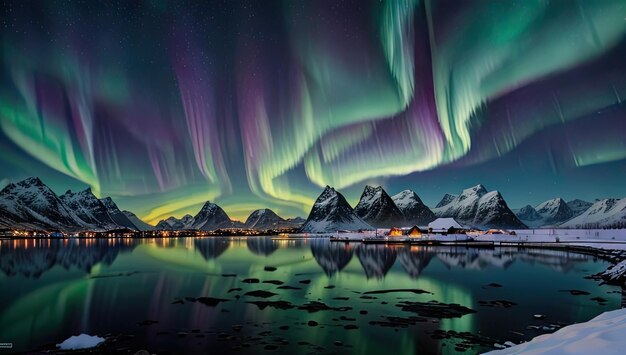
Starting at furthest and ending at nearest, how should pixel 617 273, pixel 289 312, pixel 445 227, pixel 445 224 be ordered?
1. pixel 445 224
2. pixel 445 227
3. pixel 617 273
4. pixel 289 312

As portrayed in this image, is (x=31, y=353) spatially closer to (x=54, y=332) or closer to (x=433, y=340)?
(x=54, y=332)

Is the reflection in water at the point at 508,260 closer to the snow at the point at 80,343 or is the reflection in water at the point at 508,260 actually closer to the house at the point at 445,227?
the snow at the point at 80,343

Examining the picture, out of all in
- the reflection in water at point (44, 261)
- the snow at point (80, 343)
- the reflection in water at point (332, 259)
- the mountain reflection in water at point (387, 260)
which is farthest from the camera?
the reflection in water at point (44, 261)

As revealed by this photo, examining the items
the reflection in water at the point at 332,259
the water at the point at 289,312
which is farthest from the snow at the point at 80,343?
the reflection in water at the point at 332,259

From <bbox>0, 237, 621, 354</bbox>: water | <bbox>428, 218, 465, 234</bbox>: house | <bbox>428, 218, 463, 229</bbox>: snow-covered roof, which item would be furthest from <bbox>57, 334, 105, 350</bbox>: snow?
<bbox>428, 218, 463, 229</bbox>: snow-covered roof

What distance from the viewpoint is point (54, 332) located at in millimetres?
24922

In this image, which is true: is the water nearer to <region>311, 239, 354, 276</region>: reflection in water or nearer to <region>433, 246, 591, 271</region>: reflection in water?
<region>311, 239, 354, 276</region>: reflection in water

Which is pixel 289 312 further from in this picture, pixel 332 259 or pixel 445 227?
pixel 445 227

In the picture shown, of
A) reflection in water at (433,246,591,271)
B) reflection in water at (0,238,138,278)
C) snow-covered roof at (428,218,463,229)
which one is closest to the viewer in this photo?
reflection in water at (0,238,138,278)

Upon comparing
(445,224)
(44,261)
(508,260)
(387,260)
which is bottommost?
(508,260)

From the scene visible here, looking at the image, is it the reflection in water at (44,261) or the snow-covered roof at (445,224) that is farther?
the snow-covered roof at (445,224)

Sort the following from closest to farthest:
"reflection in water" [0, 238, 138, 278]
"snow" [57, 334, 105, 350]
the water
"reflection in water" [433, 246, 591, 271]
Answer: "snow" [57, 334, 105, 350] < the water < "reflection in water" [0, 238, 138, 278] < "reflection in water" [433, 246, 591, 271]

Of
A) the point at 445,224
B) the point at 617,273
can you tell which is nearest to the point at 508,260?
the point at 617,273

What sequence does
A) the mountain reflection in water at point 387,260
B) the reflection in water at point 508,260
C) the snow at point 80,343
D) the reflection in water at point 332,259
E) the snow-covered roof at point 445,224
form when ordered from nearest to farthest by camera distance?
the snow at point 80,343 → the mountain reflection in water at point 387,260 → the reflection in water at point 332,259 → the reflection in water at point 508,260 → the snow-covered roof at point 445,224
